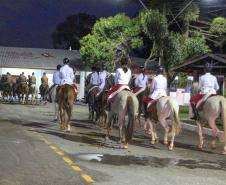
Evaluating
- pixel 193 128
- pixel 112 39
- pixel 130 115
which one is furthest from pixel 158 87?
pixel 112 39

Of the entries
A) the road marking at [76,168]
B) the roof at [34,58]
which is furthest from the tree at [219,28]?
the road marking at [76,168]

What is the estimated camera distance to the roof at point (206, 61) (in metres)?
29.8

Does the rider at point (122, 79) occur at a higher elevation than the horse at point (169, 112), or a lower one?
higher

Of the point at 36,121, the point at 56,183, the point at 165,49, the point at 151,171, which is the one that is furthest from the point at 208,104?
the point at 165,49

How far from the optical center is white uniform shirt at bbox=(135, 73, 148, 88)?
69.7ft

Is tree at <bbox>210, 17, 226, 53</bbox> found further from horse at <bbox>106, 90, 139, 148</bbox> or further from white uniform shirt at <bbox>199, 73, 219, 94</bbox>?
horse at <bbox>106, 90, 139, 148</bbox>

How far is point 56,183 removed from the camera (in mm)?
9750

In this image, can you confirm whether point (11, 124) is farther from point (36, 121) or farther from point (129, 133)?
point (129, 133)

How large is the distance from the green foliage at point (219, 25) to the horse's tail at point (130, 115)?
3464 centimetres

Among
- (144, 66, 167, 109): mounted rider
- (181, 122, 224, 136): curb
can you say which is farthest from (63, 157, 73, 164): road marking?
(181, 122, 224, 136): curb

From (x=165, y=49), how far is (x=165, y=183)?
105 ft

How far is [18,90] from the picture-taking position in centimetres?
4003

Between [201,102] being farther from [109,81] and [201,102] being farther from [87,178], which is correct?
[87,178]

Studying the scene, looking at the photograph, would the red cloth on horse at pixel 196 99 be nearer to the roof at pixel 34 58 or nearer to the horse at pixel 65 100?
the horse at pixel 65 100
